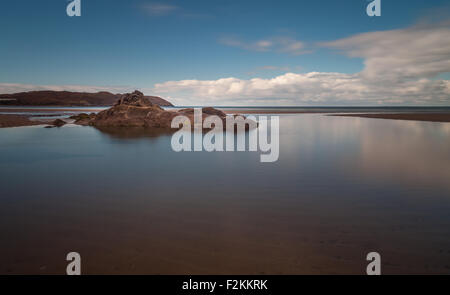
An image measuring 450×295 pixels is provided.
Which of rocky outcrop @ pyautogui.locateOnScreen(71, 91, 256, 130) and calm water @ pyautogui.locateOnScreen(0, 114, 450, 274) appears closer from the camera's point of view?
calm water @ pyautogui.locateOnScreen(0, 114, 450, 274)

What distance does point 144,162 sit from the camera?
8.70m

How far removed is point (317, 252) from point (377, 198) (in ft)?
9.24

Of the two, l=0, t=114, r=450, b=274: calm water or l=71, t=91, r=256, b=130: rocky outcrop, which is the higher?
l=71, t=91, r=256, b=130: rocky outcrop

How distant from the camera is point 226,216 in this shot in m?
4.41

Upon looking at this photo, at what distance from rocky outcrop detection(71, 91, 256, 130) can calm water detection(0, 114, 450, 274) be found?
521 inches

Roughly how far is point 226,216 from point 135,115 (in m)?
20.2

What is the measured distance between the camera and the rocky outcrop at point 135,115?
21406 millimetres

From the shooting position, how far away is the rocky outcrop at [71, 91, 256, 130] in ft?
70.2

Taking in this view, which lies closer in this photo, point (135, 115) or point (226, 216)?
point (226, 216)

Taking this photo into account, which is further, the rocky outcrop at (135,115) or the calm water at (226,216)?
the rocky outcrop at (135,115)

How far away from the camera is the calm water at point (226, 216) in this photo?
3162 millimetres

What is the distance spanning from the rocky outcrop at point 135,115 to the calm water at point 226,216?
13.2 m

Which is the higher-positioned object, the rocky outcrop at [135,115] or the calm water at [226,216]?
the rocky outcrop at [135,115]
